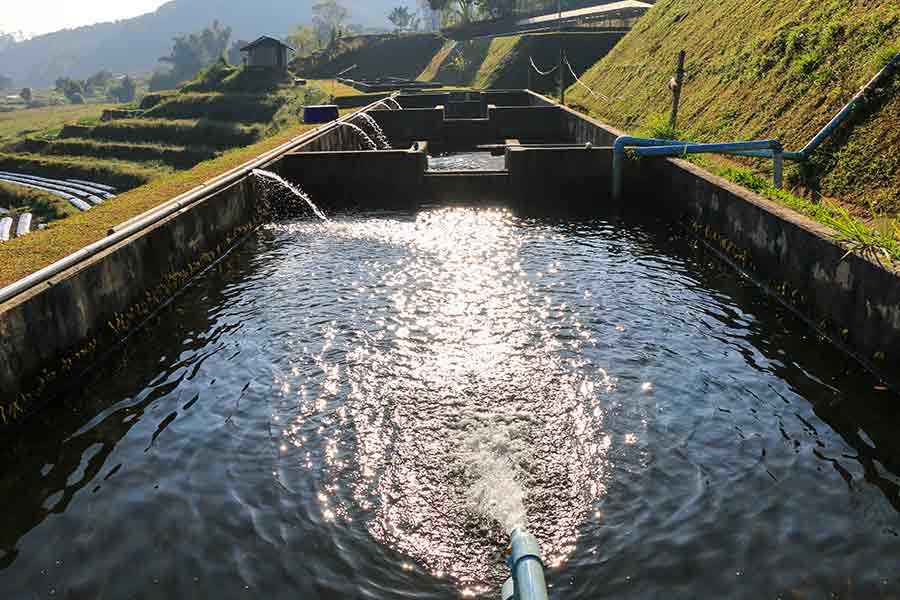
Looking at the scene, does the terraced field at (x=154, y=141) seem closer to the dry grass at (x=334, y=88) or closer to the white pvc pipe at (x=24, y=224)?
the dry grass at (x=334, y=88)

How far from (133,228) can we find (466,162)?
1864cm

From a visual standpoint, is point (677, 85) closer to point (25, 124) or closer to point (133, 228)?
point (133, 228)

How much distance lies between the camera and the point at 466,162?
28781mm

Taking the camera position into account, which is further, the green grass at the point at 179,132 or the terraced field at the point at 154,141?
the green grass at the point at 179,132

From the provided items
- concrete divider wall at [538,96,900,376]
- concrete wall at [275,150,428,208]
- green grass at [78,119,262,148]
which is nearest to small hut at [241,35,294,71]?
green grass at [78,119,262,148]

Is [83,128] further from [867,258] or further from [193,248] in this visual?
[867,258]

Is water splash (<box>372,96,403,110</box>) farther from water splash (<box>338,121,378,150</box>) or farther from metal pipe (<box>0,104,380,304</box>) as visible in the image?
metal pipe (<box>0,104,380,304</box>)

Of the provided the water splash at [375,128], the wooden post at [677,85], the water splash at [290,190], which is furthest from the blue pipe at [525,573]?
the water splash at [375,128]

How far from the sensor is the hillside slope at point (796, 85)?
43.0 feet

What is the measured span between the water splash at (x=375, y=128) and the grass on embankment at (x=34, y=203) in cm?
2552

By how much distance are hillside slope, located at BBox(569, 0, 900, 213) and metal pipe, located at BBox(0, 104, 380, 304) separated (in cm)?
1237

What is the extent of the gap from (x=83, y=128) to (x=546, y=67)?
49.2 metres

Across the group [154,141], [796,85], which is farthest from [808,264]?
[154,141]

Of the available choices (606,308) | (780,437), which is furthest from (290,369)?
(780,437)
